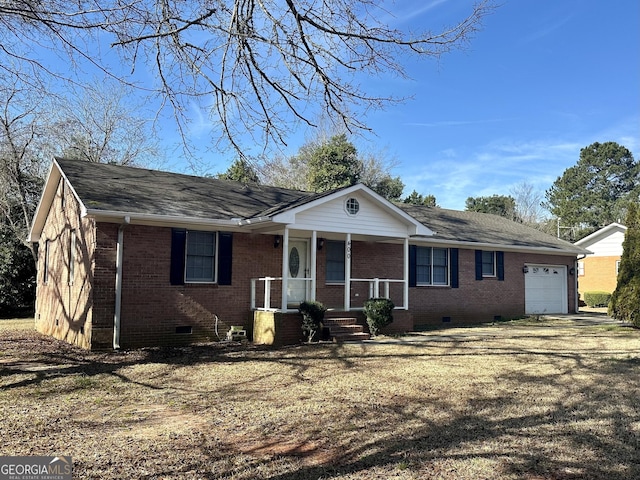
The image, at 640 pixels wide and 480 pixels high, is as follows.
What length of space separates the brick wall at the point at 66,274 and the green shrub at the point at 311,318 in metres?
4.82

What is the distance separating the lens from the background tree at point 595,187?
184 ft

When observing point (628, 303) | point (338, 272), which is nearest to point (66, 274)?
point (338, 272)

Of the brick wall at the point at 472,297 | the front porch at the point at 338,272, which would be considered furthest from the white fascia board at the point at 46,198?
the brick wall at the point at 472,297

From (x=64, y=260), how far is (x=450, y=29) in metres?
11.9

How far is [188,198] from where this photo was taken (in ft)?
43.8

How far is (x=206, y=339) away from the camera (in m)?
12.4

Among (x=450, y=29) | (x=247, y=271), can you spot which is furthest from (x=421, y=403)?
(x=247, y=271)

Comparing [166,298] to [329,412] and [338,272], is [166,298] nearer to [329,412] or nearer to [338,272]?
[338,272]

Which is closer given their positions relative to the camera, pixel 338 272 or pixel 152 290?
pixel 152 290

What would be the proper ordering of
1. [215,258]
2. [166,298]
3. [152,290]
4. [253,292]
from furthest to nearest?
[253,292] → [215,258] → [166,298] → [152,290]

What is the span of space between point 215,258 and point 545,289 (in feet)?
48.1

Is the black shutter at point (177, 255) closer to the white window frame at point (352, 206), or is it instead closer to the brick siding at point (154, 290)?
the brick siding at point (154, 290)

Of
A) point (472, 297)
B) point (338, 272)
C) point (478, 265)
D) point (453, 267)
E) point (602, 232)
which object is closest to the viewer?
point (338, 272)

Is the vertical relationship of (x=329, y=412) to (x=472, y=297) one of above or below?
below
